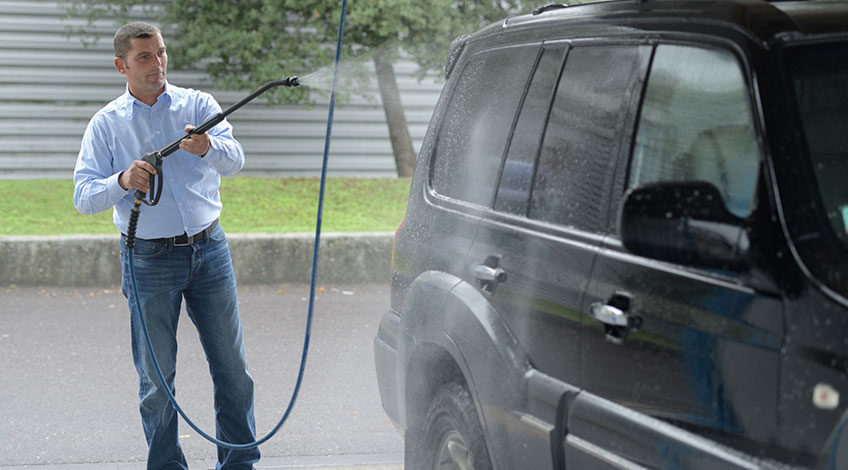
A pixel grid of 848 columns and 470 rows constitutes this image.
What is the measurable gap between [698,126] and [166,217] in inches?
96.7

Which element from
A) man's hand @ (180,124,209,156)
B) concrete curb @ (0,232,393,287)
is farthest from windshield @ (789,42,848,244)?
concrete curb @ (0,232,393,287)

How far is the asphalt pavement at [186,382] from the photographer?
16.9 ft

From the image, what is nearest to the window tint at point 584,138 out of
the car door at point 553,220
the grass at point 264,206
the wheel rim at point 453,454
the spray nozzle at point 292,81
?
the car door at point 553,220

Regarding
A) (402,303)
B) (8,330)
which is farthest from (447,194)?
(8,330)

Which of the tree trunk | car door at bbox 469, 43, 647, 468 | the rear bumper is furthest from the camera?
the tree trunk

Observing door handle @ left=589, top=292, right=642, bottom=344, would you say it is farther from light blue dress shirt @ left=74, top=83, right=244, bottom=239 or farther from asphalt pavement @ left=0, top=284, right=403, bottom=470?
asphalt pavement @ left=0, top=284, right=403, bottom=470

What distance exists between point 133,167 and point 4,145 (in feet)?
36.6

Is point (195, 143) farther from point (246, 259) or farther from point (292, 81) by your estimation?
point (246, 259)

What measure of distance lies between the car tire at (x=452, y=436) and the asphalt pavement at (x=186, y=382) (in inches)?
59.4

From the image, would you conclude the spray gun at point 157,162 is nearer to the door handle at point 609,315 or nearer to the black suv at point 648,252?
the black suv at point 648,252

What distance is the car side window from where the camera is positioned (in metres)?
2.31

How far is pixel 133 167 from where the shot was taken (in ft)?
13.4

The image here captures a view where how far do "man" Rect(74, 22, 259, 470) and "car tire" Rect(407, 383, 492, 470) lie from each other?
1.25 meters

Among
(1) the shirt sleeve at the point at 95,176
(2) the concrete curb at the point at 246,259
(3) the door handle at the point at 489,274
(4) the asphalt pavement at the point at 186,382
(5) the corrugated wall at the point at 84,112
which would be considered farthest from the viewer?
(5) the corrugated wall at the point at 84,112
